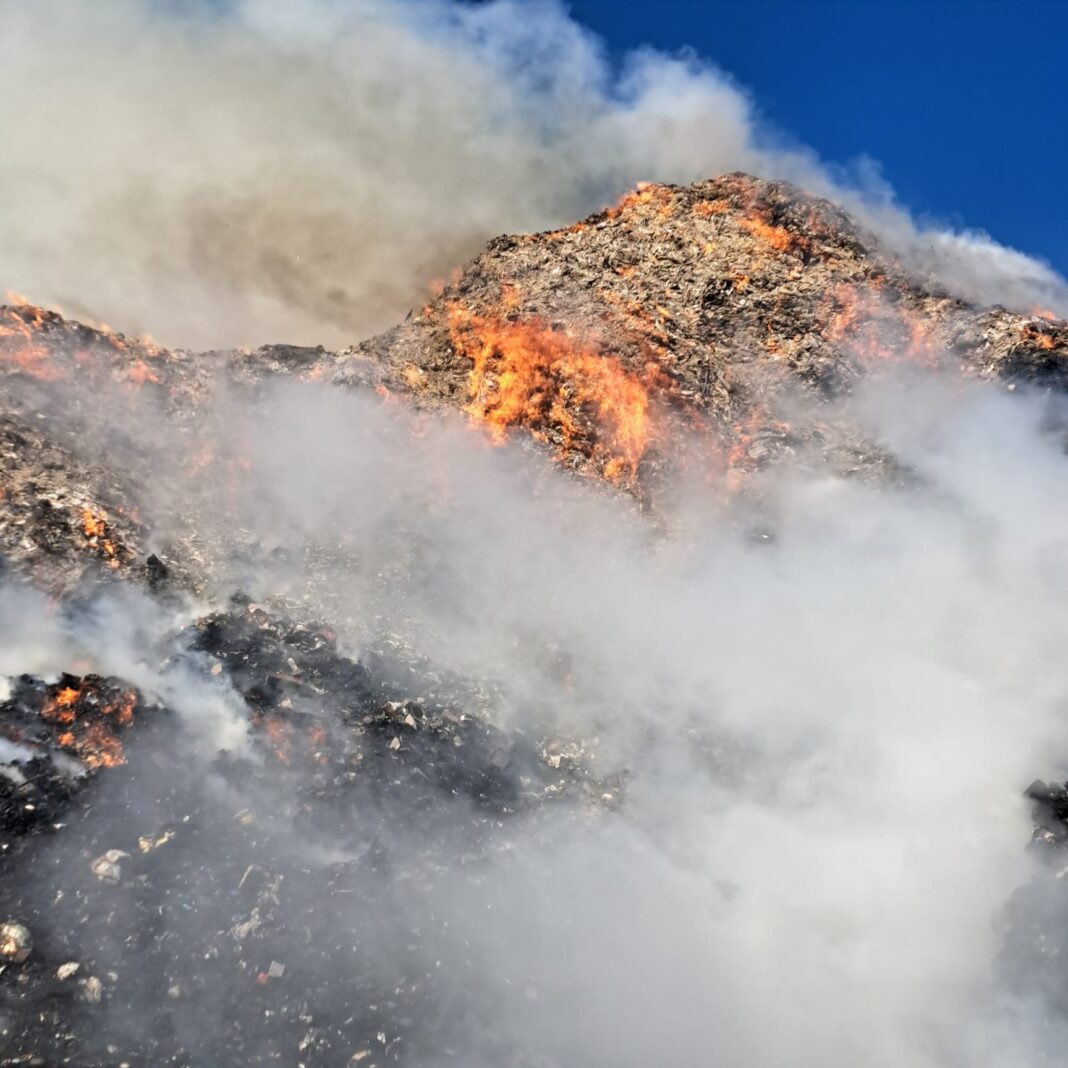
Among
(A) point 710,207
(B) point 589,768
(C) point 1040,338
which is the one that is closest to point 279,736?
(B) point 589,768

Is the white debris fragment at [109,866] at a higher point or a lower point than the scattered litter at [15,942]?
higher

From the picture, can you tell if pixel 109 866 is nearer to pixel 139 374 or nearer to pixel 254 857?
pixel 254 857

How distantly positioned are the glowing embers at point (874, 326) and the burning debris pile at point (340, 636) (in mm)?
102

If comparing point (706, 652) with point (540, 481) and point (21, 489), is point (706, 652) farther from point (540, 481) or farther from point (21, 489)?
point (21, 489)

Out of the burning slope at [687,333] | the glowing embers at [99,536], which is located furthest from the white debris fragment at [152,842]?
the burning slope at [687,333]

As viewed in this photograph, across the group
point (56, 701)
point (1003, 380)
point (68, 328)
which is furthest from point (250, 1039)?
point (1003, 380)

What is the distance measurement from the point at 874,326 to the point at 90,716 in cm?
2348

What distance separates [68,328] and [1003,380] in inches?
1024

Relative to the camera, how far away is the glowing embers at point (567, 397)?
2002 cm

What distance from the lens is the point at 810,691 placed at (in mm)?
14633

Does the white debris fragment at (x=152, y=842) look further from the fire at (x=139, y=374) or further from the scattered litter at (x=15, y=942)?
the fire at (x=139, y=374)

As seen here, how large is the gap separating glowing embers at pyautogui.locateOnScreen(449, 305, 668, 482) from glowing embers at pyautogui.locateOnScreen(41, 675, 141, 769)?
1164 centimetres

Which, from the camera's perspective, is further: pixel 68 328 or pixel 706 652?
pixel 68 328

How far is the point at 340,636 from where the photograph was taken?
14.7 metres
